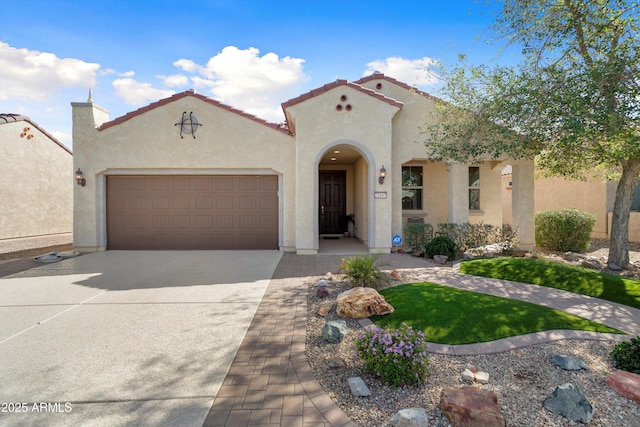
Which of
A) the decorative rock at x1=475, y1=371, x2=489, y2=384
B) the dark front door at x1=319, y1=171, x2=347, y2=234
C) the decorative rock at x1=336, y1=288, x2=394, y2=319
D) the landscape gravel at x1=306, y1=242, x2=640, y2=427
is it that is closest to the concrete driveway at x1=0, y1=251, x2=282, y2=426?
the landscape gravel at x1=306, y1=242, x2=640, y2=427

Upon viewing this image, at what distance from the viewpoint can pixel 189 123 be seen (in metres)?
10.1

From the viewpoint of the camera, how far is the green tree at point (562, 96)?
20.7ft

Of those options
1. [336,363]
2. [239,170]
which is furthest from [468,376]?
[239,170]

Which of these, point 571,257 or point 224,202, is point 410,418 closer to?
point 224,202

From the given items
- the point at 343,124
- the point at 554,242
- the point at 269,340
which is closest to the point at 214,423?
the point at 269,340

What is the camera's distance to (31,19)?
7.60 meters

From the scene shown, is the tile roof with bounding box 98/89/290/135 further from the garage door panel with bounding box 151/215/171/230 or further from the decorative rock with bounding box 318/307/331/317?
the decorative rock with bounding box 318/307/331/317

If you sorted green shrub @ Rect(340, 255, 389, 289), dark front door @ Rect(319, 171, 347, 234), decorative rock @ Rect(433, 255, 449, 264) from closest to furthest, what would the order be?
green shrub @ Rect(340, 255, 389, 289) → decorative rock @ Rect(433, 255, 449, 264) → dark front door @ Rect(319, 171, 347, 234)

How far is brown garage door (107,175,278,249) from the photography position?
34.5ft

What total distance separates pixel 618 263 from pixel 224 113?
464 inches

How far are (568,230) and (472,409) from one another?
11.4 m

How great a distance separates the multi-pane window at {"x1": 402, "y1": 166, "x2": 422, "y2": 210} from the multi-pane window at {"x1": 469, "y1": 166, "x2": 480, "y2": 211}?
6.54 feet

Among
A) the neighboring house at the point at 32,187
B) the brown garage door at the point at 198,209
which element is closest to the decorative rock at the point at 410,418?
the brown garage door at the point at 198,209

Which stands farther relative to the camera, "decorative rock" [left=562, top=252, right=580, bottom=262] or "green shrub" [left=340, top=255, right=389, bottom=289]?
"decorative rock" [left=562, top=252, right=580, bottom=262]
